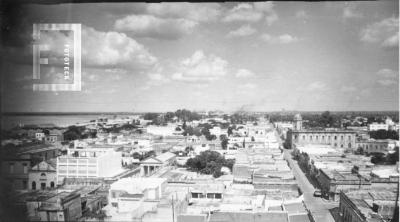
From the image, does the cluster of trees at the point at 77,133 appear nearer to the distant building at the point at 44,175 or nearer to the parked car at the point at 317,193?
the distant building at the point at 44,175

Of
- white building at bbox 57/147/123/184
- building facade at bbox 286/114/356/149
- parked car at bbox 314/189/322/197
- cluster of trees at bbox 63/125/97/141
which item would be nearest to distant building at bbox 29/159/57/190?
white building at bbox 57/147/123/184

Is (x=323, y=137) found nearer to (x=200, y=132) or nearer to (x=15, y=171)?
(x=200, y=132)

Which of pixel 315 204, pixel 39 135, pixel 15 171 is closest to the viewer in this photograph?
pixel 15 171

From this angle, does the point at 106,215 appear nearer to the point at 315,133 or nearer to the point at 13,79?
the point at 13,79

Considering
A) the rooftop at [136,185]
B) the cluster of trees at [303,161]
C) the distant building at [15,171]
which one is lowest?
the cluster of trees at [303,161]

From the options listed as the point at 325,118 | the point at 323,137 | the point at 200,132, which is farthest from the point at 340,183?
the point at 200,132

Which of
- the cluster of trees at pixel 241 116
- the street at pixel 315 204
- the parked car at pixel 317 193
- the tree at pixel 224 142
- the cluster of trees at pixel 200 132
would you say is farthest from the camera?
the tree at pixel 224 142

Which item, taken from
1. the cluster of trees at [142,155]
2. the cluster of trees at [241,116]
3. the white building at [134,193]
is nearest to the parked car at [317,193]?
the cluster of trees at [241,116]
